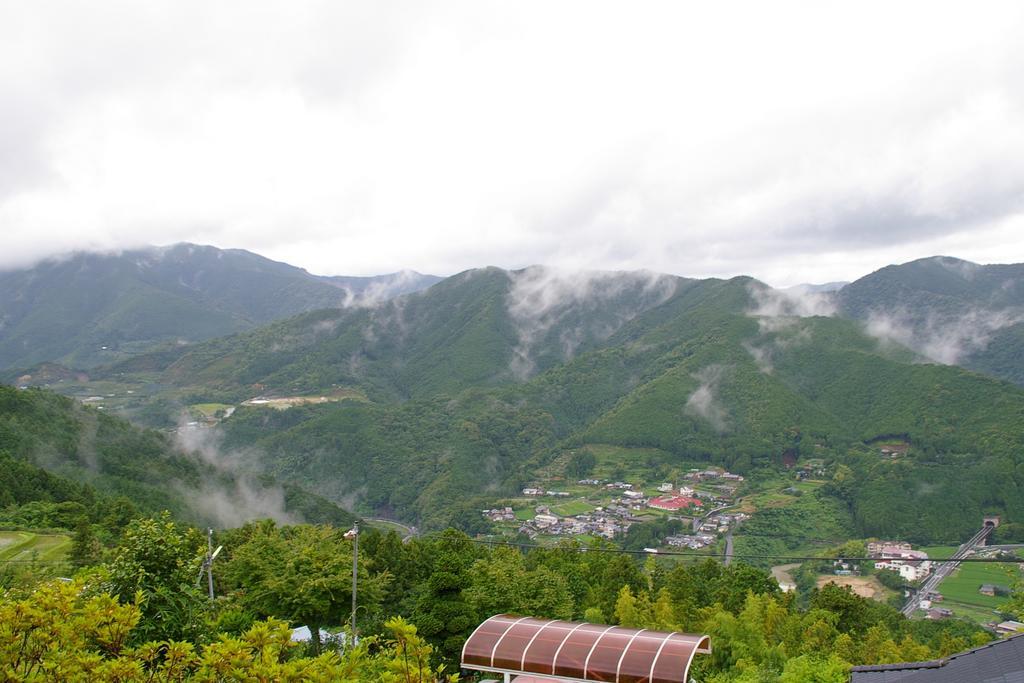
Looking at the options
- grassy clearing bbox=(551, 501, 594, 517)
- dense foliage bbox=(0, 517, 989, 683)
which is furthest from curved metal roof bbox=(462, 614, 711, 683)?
grassy clearing bbox=(551, 501, 594, 517)

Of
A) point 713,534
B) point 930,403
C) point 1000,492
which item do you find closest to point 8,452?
point 713,534

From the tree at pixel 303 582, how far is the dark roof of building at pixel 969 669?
14816 mm

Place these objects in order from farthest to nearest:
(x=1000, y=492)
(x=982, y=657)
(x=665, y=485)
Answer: (x=665, y=485) → (x=1000, y=492) → (x=982, y=657)

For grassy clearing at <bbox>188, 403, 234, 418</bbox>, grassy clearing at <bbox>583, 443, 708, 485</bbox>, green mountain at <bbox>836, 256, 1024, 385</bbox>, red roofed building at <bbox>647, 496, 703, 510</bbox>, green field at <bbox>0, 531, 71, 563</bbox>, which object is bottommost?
red roofed building at <bbox>647, 496, 703, 510</bbox>

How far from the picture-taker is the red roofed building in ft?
242

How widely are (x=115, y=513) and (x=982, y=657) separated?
39.3 metres

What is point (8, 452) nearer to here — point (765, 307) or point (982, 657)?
point (982, 657)

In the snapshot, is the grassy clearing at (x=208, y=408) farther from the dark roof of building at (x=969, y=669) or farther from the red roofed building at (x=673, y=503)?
the dark roof of building at (x=969, y=669)

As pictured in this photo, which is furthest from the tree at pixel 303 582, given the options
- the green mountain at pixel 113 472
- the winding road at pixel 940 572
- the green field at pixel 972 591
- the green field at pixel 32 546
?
the green field at pixel 972 591

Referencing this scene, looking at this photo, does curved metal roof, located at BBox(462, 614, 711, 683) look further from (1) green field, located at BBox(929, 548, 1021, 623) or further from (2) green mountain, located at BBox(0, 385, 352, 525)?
(1) green field, located at BBox(929, 548, 1021, 623)

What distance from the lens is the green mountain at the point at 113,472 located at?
39.4 m

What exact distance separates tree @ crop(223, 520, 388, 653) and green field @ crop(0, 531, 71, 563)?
10.4 m

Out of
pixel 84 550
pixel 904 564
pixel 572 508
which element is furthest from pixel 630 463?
pixel 84 550

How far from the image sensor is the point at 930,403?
84.1 metres
